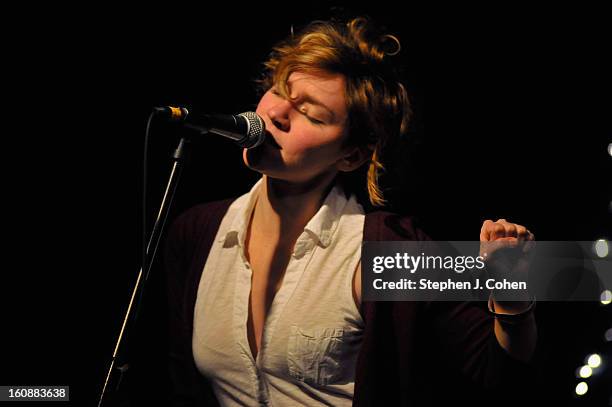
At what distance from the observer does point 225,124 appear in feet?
4.39

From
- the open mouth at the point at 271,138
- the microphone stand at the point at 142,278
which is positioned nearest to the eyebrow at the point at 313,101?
the open mouth at the point at 271,138

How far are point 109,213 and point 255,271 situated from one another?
0.66 m

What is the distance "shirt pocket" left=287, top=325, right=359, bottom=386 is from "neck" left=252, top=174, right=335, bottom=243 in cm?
28

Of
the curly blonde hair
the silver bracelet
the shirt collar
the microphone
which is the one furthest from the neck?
the silver bracelet

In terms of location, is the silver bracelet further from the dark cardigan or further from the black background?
Answer: the black background

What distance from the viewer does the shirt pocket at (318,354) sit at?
1598 mm

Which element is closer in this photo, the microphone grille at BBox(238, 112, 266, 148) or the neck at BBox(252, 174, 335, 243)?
the microphone grille at BBox(238, 112, 266, 148)

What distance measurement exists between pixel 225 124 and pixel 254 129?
13cm

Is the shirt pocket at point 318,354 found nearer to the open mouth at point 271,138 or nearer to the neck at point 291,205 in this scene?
the neck at point 291,205

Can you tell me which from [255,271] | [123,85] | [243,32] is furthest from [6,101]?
[255,271]

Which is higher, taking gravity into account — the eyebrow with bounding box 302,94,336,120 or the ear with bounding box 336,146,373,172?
the eyebrow with bounding box 302,94,336,120

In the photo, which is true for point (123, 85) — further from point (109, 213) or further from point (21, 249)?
point (21, 249)

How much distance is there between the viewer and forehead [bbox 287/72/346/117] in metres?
1.63

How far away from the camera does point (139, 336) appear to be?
199cm
